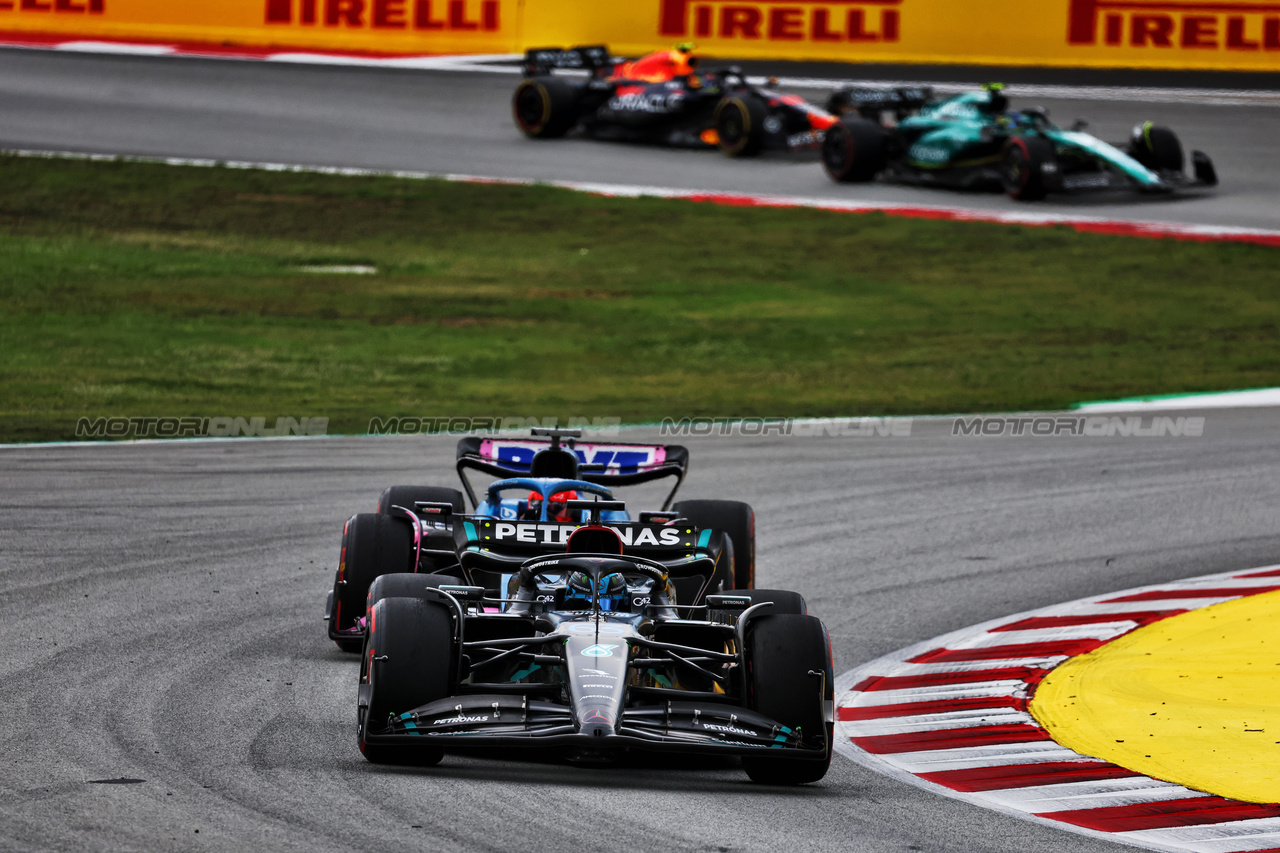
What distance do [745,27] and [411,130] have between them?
6.25m

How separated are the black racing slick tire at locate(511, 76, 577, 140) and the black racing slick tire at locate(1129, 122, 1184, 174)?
861 centimetres

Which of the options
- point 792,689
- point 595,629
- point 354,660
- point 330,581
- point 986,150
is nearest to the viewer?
point 792,689

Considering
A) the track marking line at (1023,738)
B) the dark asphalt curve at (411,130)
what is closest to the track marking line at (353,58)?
the dark asphalt curve at (411,130)

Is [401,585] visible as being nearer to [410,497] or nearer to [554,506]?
[554,506]

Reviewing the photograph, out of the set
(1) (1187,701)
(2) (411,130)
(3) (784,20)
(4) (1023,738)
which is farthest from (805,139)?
(4) (1023,738)

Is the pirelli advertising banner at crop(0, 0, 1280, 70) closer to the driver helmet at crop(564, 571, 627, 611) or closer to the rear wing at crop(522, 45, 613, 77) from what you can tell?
the rear wing at crop(522, 45, 613, 77)

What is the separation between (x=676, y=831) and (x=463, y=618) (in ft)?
4.90

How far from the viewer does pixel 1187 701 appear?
27.5 feet

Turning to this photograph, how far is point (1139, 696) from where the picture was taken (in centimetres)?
852

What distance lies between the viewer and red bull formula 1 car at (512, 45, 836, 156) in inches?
1102

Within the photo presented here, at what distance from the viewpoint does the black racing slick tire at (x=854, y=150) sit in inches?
1040

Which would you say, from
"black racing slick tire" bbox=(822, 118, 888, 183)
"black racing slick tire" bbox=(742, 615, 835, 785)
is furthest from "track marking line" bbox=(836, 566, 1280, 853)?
"black racing slick tire" bbox=(822, 118, 888, 183)

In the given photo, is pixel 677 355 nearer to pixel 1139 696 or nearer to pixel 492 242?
pixel 492 242

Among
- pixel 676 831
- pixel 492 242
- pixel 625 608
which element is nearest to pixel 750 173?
pixel 492 242
